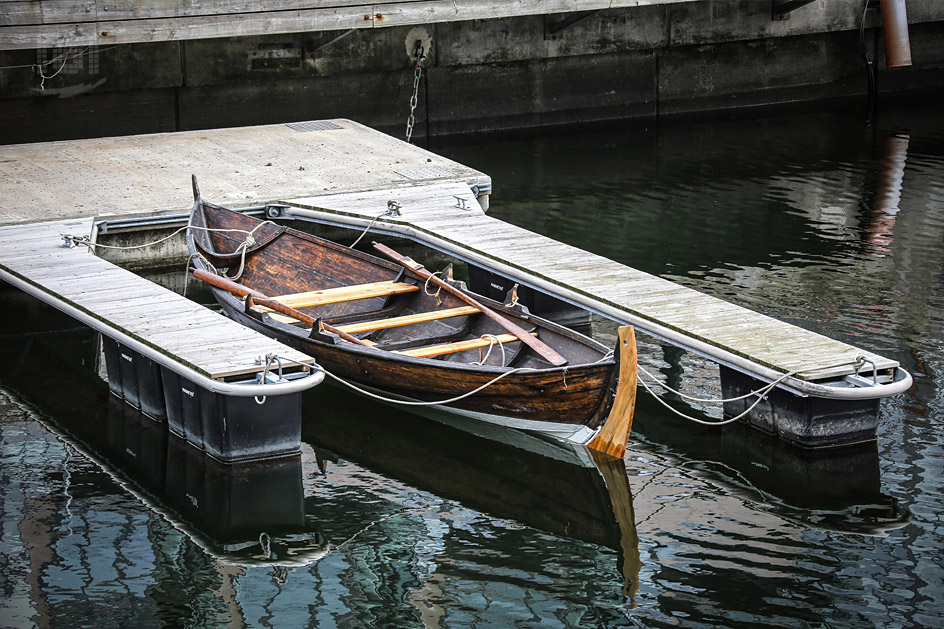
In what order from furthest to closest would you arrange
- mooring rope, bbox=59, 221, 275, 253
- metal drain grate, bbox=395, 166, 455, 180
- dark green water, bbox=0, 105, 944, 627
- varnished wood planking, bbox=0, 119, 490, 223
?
metal drain grate, bbox=395, 166, 455, 180
varnished wood planking, bbox=0, 119, 490, 223
mooring rope, bbox=59, 221, 275, 253
dark green water, bbox=0, 105, 944, 627

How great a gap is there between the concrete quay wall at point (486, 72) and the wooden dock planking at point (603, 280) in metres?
5.93

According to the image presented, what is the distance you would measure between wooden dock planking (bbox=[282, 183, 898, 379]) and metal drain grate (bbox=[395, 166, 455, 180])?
323 mm

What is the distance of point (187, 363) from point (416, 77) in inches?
445

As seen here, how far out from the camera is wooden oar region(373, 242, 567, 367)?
389 inches

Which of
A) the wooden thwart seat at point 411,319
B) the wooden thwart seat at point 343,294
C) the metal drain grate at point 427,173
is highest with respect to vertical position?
the metal drain grate at point 427,173

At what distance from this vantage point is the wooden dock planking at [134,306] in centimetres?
948

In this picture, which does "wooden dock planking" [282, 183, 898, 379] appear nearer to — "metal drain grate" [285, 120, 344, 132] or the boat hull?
the boat hull

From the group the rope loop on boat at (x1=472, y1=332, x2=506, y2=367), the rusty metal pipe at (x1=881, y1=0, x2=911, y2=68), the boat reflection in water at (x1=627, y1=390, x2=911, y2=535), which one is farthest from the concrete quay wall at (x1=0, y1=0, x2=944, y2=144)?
the boat reflection in water at (x1=627, y1=390, x2=911, y2=535)

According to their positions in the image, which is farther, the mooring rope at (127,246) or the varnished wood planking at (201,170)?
the varnished wood planking at (201,170)

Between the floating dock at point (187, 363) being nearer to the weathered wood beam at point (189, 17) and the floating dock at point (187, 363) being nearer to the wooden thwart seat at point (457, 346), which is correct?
the wooden thwart seat at point (457, 346)

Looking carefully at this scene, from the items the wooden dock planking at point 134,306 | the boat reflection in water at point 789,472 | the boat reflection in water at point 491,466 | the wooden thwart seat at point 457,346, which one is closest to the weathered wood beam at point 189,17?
the wooden dock planking at point 134,306

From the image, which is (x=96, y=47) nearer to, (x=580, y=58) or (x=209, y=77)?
(x=209, y=77)

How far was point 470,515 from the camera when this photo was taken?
9.01 m

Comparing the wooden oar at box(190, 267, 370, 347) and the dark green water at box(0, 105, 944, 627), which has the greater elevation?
the wooden oar at box(190, 267, 370, 347)
